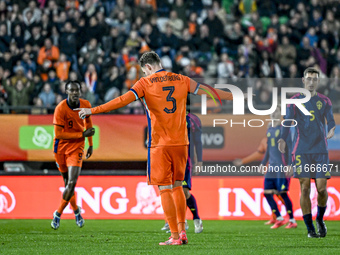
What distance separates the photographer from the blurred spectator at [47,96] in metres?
14.9

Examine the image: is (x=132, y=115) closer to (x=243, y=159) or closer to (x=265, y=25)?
(x=243, y=159)

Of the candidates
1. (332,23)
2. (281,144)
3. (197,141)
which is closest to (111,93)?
(197,141)

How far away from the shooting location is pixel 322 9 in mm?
18062

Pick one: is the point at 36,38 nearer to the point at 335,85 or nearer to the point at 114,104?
the point at 335,85

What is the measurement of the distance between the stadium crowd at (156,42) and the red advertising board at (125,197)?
217 cm

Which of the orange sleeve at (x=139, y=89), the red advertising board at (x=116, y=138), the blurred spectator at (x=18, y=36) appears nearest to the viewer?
the orange sleeve at (x=139, y=89)

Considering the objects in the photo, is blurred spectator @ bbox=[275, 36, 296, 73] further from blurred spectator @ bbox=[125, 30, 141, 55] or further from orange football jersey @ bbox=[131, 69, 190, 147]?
orange football jersey @ bbox=[131, 69, 190, 147]

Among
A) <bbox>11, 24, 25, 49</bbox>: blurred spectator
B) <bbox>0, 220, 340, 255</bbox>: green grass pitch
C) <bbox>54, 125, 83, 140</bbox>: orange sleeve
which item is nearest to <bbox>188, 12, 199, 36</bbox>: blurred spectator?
<bbox>11, 24, 25, 49</bbox>: blurred spectator

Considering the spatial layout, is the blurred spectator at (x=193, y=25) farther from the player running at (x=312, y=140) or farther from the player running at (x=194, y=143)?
the player running at (x=312, y=140)

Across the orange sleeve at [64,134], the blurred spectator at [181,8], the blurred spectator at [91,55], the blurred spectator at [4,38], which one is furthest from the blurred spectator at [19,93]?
the blurred spectator at [181,8]

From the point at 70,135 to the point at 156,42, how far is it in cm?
678

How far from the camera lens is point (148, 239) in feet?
28.8

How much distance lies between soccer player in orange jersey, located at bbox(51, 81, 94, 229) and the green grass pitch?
703 mm

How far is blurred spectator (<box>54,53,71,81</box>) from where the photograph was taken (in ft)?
52.1
